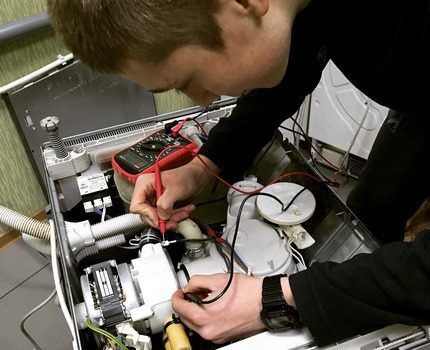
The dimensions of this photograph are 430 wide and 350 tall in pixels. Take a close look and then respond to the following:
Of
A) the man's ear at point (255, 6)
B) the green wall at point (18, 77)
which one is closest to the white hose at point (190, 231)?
the man's ear at point (255, 6)

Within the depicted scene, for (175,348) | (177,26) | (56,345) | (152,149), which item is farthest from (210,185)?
(56,345)

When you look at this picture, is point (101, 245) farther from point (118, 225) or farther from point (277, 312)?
point (277, 312)

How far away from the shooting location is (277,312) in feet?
1.95

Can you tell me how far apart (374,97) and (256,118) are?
0.23 metres

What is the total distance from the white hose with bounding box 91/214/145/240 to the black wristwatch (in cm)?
33

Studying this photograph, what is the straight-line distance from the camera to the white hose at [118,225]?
82 centimetres

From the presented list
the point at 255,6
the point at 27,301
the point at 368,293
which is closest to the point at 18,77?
the point at 27,301

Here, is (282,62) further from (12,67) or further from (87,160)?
(12,67)

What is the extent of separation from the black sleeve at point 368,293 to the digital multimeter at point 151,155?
1.37 feet

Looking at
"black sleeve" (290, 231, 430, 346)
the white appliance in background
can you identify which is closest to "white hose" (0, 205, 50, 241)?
"black sleeve" (290, 231, 430, 346)

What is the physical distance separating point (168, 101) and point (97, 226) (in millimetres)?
1087

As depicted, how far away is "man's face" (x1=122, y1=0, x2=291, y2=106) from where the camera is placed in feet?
1.56

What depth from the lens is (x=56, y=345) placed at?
1.26 m

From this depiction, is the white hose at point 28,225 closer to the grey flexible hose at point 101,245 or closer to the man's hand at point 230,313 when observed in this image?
the grey flexible hose at point 101,245
